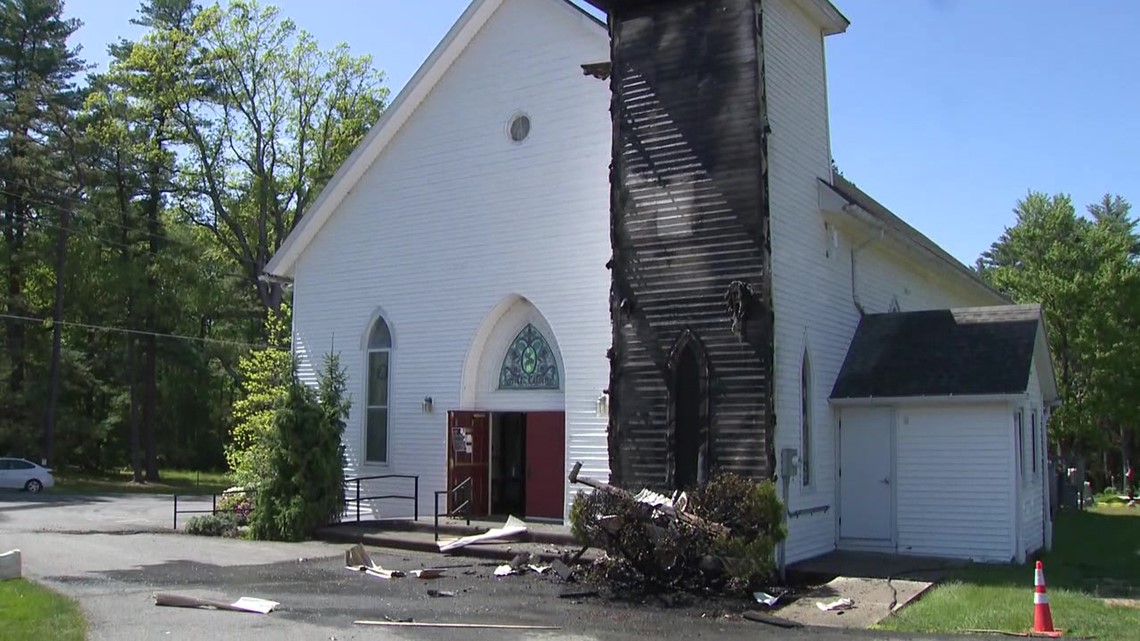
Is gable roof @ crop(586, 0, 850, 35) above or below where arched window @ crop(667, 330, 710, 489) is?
above

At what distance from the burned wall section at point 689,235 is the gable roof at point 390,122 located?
3055 millimetres

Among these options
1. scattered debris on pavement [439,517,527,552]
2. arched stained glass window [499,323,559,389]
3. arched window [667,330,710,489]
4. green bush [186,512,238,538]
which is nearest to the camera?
arched window [667,330,710,489]

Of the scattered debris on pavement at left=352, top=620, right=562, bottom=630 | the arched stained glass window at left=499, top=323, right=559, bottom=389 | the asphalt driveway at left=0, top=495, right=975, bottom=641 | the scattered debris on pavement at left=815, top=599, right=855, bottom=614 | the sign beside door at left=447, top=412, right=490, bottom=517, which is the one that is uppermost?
the arched stained glass window at left=499, top=323, right=559, bottom=389

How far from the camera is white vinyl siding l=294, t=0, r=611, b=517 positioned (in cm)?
1759

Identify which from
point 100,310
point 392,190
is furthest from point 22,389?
point 392,190

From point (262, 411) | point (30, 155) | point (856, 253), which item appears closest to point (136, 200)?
point (30, 155)

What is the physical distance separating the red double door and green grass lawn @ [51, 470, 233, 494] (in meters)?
23.3

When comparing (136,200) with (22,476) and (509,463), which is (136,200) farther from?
(509,463)

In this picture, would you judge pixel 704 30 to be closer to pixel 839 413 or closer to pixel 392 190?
pixel 839 413

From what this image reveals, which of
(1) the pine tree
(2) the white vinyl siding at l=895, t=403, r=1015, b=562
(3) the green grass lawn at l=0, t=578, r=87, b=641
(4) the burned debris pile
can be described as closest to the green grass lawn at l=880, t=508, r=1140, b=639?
(2) the white vinyl siding at l=895, t=403, r=1015, b=562

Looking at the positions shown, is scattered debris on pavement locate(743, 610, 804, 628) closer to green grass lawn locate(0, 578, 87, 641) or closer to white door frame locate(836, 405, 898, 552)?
white door frame locate(836, 405, 898, 552)

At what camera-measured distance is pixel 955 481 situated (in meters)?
15.0

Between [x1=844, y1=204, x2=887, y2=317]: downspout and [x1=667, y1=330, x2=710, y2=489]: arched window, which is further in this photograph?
[x1=844, y1=204, x2=887, y2=317]: downspout

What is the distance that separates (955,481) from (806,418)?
2214 millimetres
